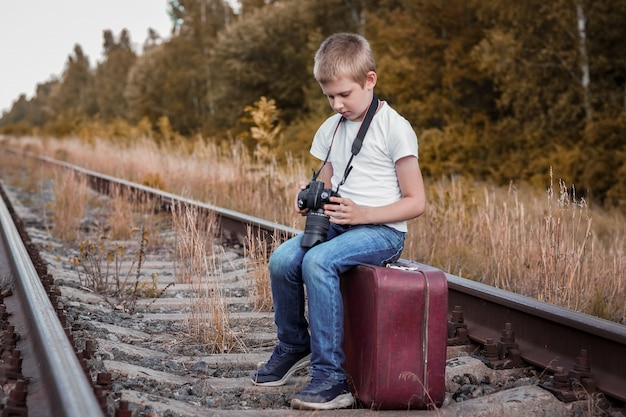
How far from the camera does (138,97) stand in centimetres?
5353

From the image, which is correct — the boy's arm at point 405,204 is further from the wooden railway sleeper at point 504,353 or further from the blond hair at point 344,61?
the wooden railway sleeper at point 504,353

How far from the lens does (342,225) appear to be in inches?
141

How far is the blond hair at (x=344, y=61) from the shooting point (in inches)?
130

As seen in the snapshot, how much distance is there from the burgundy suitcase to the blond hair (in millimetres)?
769

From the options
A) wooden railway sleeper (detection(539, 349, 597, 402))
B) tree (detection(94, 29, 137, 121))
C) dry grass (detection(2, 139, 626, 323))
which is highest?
tree (detection(94, 29, 137, 121))

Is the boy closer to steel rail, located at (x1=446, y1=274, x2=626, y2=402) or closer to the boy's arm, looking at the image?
the boy's arm

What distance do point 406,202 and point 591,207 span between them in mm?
14424

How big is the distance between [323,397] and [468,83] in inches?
949

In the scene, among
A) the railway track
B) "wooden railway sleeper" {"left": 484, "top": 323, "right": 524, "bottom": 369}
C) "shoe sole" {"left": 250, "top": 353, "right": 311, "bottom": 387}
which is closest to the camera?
the railway track

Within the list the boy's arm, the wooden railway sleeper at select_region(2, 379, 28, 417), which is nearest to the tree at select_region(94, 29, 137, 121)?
the boy's arm

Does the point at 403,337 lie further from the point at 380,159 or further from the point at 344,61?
the point at 344,61

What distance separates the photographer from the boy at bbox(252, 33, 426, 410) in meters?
3.31

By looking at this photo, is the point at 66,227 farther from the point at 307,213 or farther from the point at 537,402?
the point at 537,402

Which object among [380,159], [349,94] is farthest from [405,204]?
[349,94]
